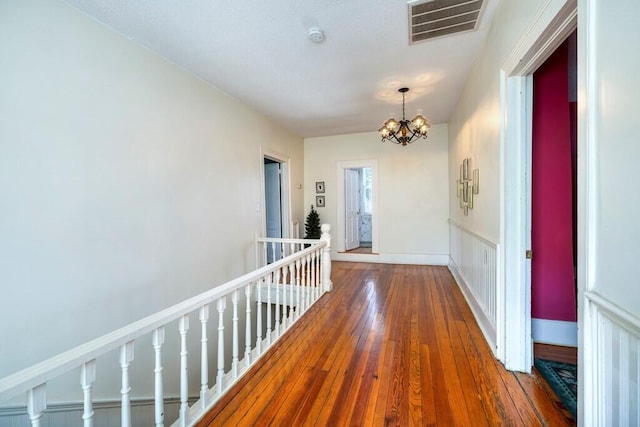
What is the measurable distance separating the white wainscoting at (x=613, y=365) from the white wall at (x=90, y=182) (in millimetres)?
2945

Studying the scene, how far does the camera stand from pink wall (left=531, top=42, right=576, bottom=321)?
207cm

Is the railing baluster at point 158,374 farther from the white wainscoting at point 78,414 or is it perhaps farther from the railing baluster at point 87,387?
the white wainscoting at point 78,414

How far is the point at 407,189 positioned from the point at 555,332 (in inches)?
139

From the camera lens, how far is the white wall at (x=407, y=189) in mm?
5195

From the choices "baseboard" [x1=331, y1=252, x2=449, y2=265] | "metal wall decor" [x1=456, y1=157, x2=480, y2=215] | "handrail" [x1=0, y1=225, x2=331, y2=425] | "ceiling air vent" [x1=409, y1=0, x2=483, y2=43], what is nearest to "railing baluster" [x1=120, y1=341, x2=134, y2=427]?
"handrail" [x1=0, y1=225, x2=331, y2=425]

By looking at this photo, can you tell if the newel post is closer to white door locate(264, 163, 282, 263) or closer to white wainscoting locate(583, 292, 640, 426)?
white door locate(264, 163, 282, 263)

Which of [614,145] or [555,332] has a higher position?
[614,145]

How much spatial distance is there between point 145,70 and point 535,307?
4.07 m

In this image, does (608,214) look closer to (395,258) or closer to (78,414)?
(78,414)

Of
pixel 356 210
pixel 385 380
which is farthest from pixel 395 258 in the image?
pixel 385 380

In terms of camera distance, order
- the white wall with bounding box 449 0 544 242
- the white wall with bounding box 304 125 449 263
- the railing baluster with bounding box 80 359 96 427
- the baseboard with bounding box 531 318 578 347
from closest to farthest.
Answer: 1. the railing baluster with bounding box 80 359 96 427
2. the white wall with bounding box 449 0 544 242
3. the baseboard with bounding box 531 318 578 347
4. the white wall with bounding box 304 125 449 263

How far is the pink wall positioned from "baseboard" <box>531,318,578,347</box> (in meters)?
0.06

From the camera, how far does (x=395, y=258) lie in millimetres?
5512

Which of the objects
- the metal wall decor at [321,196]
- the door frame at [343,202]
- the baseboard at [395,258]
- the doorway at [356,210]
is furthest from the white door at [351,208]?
the metal wall decor at [321,196]
